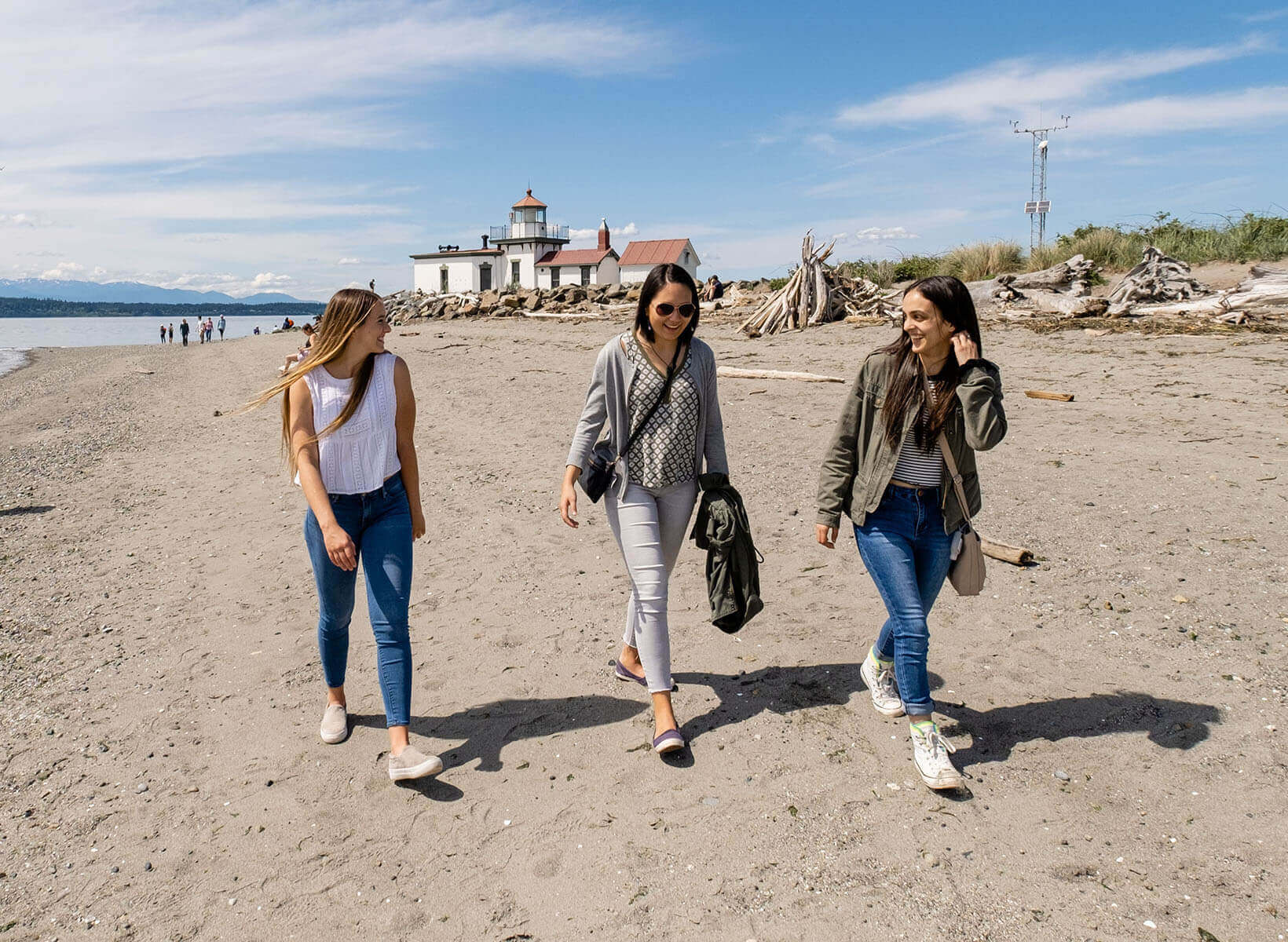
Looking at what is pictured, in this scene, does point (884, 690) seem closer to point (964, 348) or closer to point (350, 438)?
point (964, 348)

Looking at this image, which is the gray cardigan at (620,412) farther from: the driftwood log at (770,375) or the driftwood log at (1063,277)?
the driftwood log at (1063,277)

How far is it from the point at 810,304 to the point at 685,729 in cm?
1629

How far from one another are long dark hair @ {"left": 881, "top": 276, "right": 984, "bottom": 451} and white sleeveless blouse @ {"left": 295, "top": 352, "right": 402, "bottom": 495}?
2003 millimetres

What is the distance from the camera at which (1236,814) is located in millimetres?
3137

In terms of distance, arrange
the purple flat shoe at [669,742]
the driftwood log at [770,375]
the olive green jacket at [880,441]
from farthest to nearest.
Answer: the driftwood log at [770,375] → the purple flat shoe at [669,742] → the olive green jacket at [880,441]

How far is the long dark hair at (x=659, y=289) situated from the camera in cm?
357

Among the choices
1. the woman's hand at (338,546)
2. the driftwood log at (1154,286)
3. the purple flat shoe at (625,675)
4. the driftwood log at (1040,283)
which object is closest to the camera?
the woman's hand at (338,546)

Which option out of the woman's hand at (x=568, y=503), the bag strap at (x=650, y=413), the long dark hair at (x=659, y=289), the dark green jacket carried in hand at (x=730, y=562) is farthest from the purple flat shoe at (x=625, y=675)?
the long dark hair at (x=659, y=289)

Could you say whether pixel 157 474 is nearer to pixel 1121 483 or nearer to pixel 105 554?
pixel 105 554

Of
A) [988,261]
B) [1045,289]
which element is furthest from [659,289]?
[988,261]

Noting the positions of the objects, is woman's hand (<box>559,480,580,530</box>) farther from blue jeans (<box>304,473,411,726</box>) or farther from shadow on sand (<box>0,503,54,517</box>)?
shadow on sand (<box>0,503,54,517</box>)

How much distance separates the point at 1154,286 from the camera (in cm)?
1526

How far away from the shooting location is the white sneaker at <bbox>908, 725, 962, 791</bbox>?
10.9 feet

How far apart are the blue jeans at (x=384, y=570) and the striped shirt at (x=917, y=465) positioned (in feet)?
6.52
